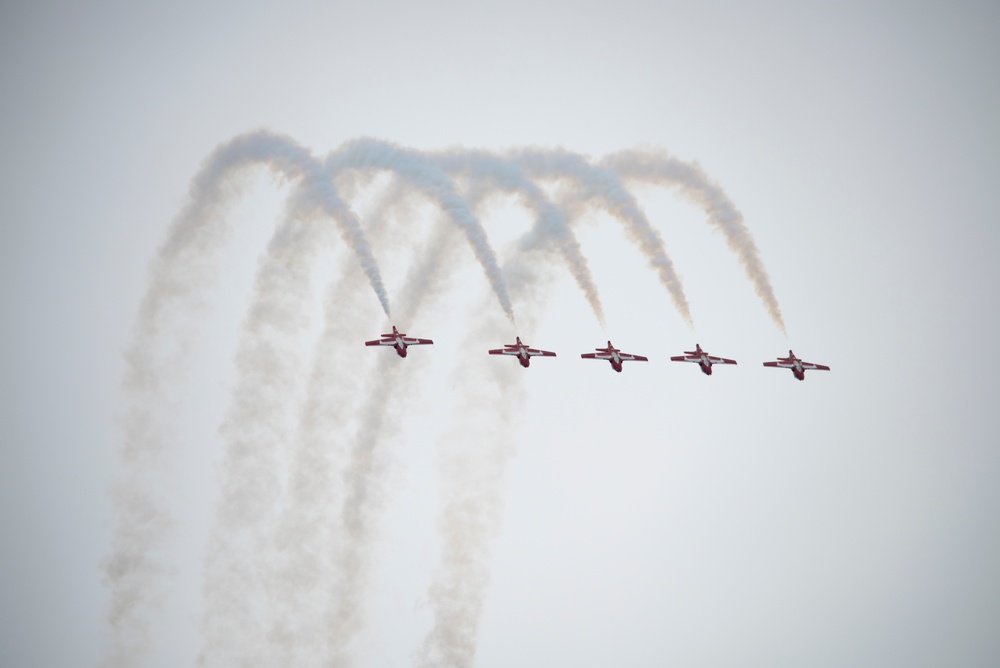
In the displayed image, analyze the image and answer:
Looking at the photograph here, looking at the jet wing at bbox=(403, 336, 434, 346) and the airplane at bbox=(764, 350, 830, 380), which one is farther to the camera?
the airplane at bbox=(764, 350, 830, 380)

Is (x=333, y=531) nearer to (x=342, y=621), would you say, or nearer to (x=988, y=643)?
(x=342, y=621)

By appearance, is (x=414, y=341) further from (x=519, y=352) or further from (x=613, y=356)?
(x=613, y=356)

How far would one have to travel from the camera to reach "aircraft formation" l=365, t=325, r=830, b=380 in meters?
63.6

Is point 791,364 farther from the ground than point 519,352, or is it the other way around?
point 791,364

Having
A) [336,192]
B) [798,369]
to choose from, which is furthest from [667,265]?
[336,192]

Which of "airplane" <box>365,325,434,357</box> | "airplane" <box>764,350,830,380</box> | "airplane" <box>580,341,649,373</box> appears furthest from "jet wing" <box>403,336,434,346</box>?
"airplane" <box>764,350,830,380</box>

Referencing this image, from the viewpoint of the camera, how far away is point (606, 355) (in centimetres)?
6612

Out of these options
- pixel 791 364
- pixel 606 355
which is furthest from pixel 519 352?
pixel 791 364

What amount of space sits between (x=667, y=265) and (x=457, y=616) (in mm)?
23342

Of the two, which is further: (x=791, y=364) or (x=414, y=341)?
(x=791, y=364)

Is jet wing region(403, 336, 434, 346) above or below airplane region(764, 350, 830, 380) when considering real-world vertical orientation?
below

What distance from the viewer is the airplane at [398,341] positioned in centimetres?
6322

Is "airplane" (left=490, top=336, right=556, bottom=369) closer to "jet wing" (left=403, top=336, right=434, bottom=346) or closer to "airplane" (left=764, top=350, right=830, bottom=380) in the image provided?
"jet wing" (left=403, top=336, right=434, bottom=346)

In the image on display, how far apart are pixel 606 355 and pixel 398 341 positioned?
12114mm
